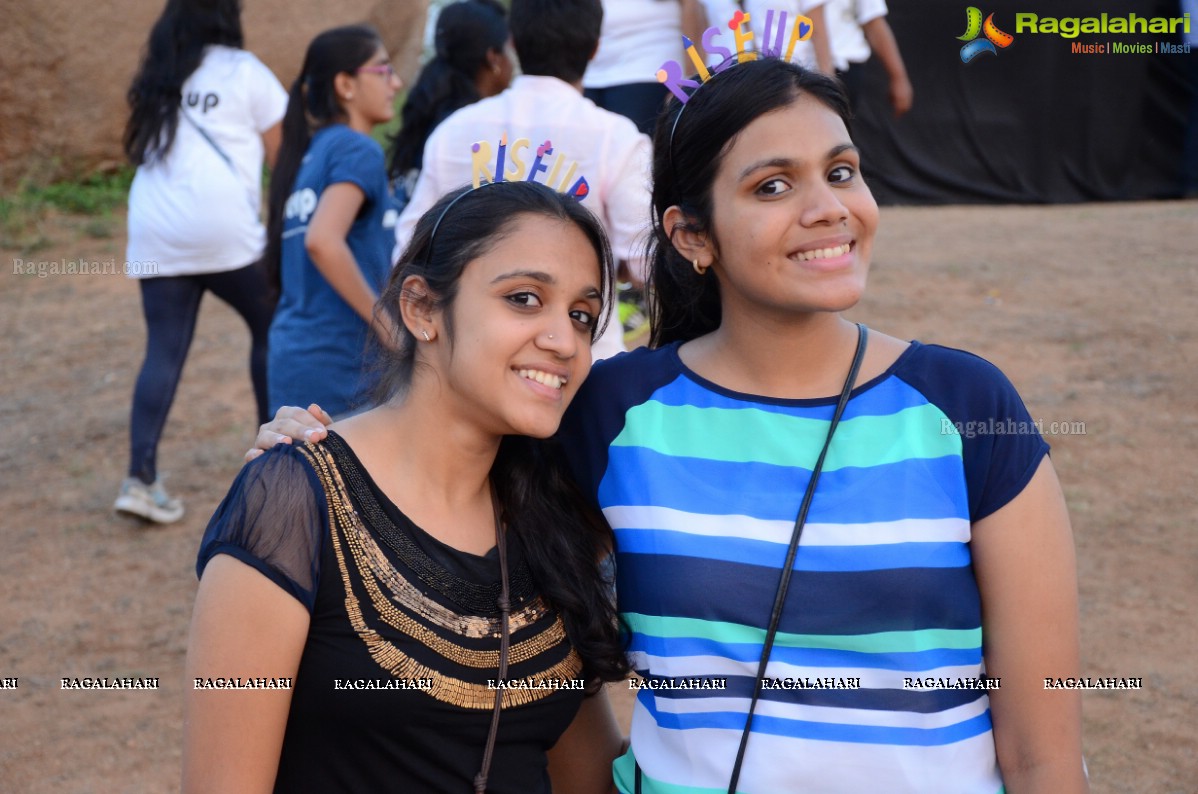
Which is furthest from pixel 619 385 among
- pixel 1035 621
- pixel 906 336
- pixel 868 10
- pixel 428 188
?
pixel 906 336

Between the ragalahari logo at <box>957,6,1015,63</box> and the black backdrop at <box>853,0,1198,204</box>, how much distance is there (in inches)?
2.2

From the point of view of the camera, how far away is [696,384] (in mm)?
2076

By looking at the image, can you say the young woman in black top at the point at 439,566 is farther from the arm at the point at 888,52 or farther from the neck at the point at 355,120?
the arm at the point at 888,52

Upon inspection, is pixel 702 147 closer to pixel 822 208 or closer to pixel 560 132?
pixel 822 208

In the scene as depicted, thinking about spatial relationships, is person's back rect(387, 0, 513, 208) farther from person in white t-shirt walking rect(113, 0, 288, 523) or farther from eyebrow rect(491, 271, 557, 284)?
eyebrow rect(491, 271, 557, 284)

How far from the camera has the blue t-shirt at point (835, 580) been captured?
1826mm

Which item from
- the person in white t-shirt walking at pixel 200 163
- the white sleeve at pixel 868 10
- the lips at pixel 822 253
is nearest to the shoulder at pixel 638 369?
the lips at pixel 822 253

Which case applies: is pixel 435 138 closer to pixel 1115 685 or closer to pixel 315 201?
pixel 315 201

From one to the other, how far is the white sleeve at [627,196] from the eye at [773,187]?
131 centimetres

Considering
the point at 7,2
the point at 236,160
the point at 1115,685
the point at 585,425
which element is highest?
the point at 7,2

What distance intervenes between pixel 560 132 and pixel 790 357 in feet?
5.31

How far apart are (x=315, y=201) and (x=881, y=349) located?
7.84 ft

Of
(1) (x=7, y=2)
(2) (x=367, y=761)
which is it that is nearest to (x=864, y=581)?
(2) (x=367, y=761)

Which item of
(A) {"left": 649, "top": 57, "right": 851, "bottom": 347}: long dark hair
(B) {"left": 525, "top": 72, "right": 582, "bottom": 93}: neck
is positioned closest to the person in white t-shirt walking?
(B) {"left": 525, "top": 72, "right": 582, "bottom": 93}: neck
